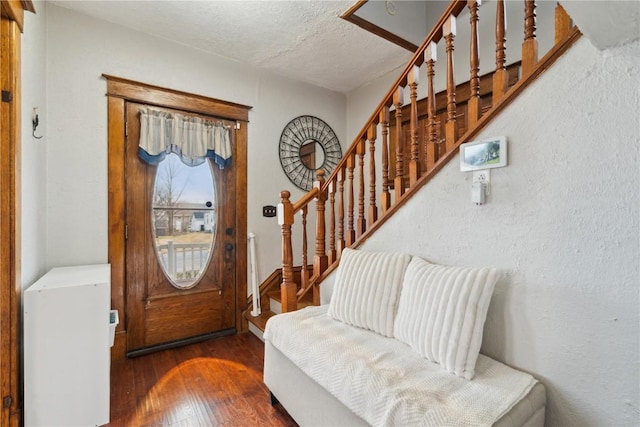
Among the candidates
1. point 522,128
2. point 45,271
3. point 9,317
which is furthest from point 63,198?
point 522,128

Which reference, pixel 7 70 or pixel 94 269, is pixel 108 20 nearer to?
pixel 7 70

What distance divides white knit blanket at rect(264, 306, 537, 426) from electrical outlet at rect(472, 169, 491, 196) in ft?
2.56

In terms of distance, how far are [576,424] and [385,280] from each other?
932mm

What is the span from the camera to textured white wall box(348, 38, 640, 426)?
103 cm

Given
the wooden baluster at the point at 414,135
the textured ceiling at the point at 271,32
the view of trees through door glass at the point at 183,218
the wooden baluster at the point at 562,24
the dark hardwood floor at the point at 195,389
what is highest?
the textured ceiling at the point at 271,32

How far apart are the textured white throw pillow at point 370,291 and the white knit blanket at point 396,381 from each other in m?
0.09

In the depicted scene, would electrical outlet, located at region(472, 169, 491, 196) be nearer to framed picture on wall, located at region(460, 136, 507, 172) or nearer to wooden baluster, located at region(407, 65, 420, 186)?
framed picture on wall, located at region(460, 136, 507, 172)

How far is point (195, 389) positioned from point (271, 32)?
2.82 m

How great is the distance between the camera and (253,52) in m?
2.84

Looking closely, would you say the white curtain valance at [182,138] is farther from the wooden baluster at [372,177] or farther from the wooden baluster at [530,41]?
the wooden baluster at [530,41]

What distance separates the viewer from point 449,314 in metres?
1.32

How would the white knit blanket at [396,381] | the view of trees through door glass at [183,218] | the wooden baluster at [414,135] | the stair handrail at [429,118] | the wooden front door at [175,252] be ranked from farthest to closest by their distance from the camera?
the view of trees through door glass at [183,218]
the wooden front door at [175,252]
the wooden baluster at [414,135]
the stair handrail at [429,118]
the white knit blanket at [396,381]

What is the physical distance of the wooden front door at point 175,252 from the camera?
2.51 meters

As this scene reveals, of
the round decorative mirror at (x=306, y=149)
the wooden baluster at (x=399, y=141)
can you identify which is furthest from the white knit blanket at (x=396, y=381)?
the round decorative mirror at (x=306, y=149)
